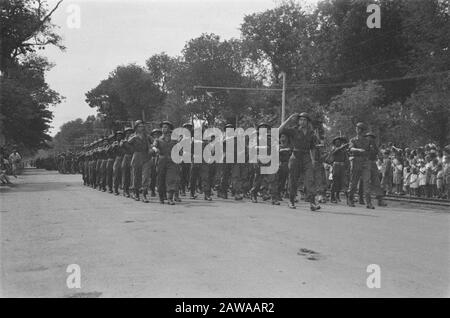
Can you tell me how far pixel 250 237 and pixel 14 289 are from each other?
12.6 feet

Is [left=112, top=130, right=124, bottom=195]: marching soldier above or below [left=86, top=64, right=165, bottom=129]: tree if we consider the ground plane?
below

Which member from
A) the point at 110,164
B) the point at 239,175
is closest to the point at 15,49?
the point at 110,164

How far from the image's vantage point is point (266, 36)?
187 feet

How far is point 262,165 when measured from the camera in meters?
17.3

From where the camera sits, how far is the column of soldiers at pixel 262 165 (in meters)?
13.8

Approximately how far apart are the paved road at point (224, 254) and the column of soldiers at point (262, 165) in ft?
5.57

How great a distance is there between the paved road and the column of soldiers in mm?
1699

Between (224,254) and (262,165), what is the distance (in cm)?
984

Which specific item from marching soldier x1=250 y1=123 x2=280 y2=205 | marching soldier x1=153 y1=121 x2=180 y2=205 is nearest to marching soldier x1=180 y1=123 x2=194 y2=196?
marching soldier x1=250 y1=123 x2=280 y2=205

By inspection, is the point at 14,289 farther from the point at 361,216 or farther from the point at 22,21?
the point at 22,21

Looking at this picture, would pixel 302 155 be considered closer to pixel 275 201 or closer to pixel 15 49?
pixel 275 201

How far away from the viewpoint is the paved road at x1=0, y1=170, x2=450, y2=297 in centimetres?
589

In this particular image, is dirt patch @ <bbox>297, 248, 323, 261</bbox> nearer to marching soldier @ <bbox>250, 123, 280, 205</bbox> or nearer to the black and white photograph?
the black and white photograph

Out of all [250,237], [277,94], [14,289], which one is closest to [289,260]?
[250,237]
